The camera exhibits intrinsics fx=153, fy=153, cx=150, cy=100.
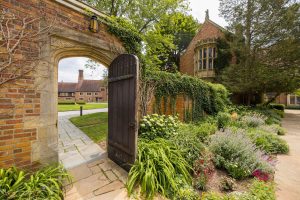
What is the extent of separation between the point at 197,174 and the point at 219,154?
0.89 meters

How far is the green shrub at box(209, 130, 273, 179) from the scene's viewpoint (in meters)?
3.21

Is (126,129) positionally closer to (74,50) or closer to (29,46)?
(74,50)

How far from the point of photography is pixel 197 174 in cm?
324

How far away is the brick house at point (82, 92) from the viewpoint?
51.0 m

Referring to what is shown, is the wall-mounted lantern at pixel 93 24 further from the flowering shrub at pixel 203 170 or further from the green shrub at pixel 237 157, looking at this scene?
the green shrub at pixel 237 157

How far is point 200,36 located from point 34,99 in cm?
1880

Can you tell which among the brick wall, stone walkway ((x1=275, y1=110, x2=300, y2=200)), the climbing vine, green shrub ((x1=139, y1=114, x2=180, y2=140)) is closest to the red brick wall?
the climbing vine

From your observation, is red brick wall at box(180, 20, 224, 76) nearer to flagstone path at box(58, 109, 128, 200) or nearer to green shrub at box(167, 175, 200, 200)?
flagstone path at box(58, 109, 128, 200)

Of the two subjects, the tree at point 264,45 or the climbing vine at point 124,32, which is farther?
the tree at point 264,45

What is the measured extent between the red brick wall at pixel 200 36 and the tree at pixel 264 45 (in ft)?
5.98

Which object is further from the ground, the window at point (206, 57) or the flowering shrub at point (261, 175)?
the window at point (206, 57)

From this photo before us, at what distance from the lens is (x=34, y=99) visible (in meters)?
2.79

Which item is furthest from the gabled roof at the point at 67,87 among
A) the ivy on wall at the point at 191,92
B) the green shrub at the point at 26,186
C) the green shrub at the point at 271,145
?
the green shrub at the point at 271,145

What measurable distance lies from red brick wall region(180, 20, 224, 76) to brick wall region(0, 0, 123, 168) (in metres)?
16.6
